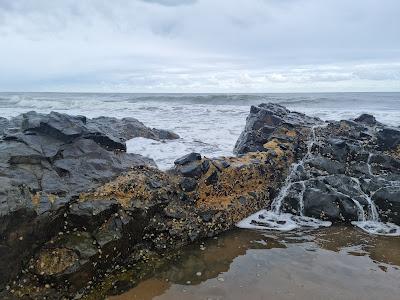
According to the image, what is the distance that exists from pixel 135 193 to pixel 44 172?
58.5 inches

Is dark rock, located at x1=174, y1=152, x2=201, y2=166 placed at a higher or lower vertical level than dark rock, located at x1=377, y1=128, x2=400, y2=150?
lower

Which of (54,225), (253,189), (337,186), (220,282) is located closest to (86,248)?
(54,225)

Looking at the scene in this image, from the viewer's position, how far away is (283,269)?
5.71 meters

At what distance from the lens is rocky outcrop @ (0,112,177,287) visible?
4855 millimetres

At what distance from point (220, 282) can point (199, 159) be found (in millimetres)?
2974

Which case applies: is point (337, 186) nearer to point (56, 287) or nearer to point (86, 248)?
point (86, 248)

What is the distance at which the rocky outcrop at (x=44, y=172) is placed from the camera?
4.86 meters

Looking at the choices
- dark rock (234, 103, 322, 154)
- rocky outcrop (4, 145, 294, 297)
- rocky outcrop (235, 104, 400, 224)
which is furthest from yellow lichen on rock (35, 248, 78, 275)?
dark rock (234, 103, 322, 154)

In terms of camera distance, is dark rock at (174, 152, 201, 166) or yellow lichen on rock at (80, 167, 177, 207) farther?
dark rock at (174, 152, 201, 166)

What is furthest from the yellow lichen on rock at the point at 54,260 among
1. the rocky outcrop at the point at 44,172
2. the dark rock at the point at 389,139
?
the dark rock at the point at 389,139

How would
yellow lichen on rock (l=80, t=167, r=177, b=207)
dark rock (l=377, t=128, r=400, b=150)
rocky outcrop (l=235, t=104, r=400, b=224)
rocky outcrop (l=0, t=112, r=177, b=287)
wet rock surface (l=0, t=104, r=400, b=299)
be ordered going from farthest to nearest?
dark rock (l=377, t=128, r=400, b=150) → rocky outcrop (l=235, t=104, r=400, b=224) → yellow lichen on rock (l=80, t=167, r=177, b=207) → wet rock surface (l=0, t=104, r=400, b=299) → rocky outcrop (l=0, t=112, r=177, b=287)

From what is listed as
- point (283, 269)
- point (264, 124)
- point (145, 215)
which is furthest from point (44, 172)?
point (264, 124)

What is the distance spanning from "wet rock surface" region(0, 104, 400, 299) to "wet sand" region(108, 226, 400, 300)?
0.41 metres

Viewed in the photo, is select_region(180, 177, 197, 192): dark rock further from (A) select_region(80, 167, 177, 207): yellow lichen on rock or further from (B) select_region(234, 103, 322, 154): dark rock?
(B) select_region(234, 103, 322, 154): dark rock
